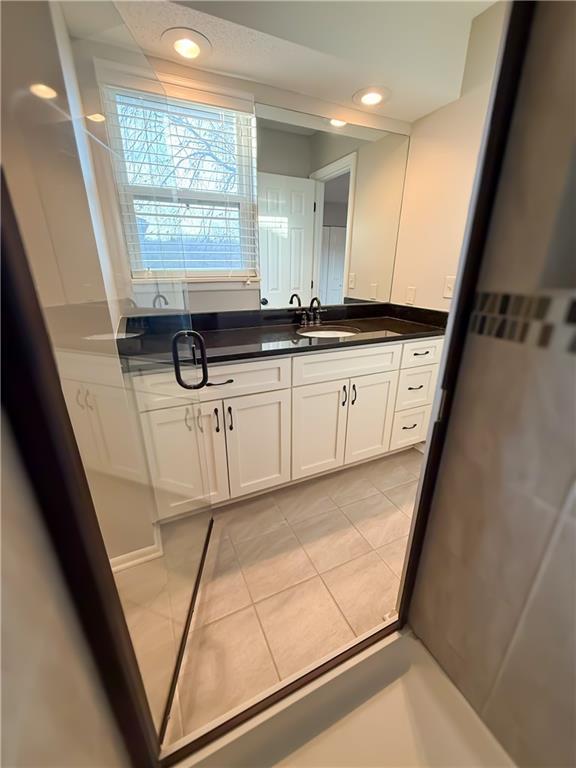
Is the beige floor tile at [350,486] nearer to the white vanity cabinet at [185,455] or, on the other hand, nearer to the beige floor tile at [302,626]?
the beige floor tile at [302,626]

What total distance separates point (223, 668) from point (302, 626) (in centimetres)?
32

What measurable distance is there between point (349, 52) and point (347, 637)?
2.54 meters

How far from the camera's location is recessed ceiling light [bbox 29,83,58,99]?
68 centimetres

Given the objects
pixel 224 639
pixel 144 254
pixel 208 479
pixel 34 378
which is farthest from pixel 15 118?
pixel 224 639

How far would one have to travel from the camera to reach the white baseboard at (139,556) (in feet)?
2.83

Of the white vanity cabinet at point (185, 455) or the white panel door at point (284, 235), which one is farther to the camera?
the white panel door at point (284, 235)

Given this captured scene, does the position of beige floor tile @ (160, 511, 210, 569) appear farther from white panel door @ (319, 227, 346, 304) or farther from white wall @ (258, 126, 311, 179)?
white wall @ (258, 126, 311, 179)

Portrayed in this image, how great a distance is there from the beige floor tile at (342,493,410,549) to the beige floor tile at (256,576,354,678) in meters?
0.41

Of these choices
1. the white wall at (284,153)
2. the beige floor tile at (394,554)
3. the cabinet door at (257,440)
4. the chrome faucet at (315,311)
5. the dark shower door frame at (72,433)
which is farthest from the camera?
the chrome faucet at (315,311)

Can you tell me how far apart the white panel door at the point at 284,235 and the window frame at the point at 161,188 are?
0.08m

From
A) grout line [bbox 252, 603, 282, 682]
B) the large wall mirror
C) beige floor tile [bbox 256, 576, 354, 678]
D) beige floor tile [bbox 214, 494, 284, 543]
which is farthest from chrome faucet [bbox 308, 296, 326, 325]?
grout line [bbox 252, 603, 282, 682]

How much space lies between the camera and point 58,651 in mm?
477

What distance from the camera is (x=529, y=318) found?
51 centimetres

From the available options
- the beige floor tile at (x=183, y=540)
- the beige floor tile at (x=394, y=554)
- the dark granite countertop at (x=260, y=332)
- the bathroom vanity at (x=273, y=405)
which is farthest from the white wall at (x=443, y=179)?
the beige floor tile at (x=183, y=540)
